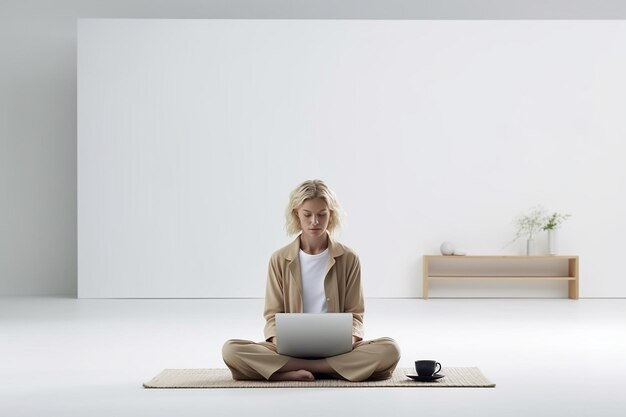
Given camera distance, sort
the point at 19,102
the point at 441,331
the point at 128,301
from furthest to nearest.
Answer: the point at 19,102
the point at 128,301
the point at 441,331

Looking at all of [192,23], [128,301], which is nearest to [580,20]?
[192,23]

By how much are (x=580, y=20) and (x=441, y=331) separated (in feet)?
13.7

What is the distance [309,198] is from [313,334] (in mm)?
565

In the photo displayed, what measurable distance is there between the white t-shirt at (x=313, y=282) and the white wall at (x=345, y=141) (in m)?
4.86

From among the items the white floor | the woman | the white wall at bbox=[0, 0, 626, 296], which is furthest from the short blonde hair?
the white wall at bbox=[0, 0, 626, 296]

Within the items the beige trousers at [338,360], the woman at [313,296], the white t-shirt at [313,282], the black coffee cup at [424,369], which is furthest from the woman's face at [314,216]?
the black coffee cup at [424,369]

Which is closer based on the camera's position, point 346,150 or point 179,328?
point 179,328

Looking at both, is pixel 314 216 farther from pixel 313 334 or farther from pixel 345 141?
pixel 345 141

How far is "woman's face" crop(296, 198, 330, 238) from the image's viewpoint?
4188mm

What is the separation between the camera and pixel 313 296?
167 inches

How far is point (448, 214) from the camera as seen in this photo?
917cm

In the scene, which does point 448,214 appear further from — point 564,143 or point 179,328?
point 179,328

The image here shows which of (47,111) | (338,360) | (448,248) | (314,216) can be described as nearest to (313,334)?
(338,360)

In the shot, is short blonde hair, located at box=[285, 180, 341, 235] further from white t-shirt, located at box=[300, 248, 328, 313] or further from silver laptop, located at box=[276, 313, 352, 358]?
silver laptop, located at box=[276, 313, 352, 358]
